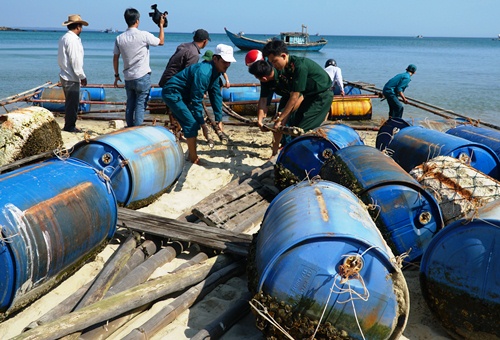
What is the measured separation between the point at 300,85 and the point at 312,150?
1.25 meters

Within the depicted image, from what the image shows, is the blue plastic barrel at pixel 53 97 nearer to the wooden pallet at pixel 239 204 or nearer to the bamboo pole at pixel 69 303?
the wooden pallet at pixel 239 204

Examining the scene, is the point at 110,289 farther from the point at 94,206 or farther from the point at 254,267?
the point at 254,267

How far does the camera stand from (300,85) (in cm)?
653

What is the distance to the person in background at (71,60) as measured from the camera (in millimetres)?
8398

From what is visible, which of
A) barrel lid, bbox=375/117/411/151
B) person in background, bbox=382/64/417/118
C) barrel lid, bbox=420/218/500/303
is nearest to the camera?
barrel lid, bbox=420/218/500/303

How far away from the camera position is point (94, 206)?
13.9ft

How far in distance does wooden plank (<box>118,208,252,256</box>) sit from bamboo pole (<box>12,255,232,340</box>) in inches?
7.9

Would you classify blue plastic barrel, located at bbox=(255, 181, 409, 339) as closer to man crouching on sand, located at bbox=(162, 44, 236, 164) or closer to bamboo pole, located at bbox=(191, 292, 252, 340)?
bamboo pole, located at bbox=(191, 292, 252, 340)

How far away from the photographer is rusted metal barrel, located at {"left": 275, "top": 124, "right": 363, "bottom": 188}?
564 cm

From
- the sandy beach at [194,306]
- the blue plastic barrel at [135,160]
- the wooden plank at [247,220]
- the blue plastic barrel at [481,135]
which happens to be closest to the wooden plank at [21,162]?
the blue plastic barrel at [135,160]

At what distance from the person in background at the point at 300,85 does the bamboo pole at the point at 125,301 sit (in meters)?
2.98

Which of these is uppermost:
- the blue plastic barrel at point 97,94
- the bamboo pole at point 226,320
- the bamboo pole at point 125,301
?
the bamboo pole at point 125,301

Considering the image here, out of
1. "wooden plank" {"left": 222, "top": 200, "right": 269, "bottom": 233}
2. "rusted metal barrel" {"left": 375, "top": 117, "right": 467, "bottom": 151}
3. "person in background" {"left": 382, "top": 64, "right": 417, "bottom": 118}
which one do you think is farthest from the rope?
"person in background" {"left": 382, "top": 64, "right": 417, "bottom": 118}

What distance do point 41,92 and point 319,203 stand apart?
36.9 feet
